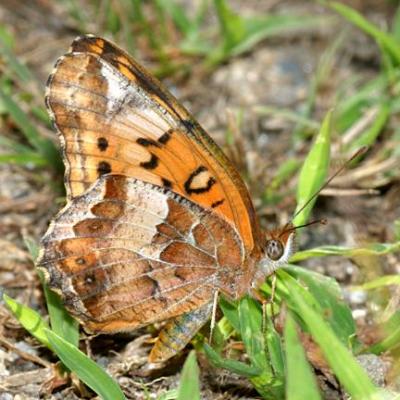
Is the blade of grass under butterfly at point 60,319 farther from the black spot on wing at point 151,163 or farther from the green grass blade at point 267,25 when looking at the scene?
the green grass blade at point 267,25

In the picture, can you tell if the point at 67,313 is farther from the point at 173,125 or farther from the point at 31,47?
the point at 31,47

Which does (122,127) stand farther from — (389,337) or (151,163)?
(389,337)

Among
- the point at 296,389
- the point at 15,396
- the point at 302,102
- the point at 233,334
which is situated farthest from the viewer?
the point at 302,102

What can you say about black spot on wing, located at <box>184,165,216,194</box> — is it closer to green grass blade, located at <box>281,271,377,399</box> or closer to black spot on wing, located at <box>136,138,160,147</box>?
black spot on wing, located at <box>136,138,160,147</box>

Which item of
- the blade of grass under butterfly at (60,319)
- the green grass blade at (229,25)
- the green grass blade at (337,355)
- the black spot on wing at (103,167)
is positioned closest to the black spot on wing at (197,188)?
the black spot on wing at (103,167)

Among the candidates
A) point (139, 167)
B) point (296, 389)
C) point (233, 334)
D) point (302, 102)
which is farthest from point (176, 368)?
point (302, 102)

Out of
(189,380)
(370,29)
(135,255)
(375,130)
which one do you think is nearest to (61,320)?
(135,255)

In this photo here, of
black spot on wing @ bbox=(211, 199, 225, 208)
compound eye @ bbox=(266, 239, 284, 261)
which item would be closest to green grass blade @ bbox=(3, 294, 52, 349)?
black spot on wing @ bbox=(211, 199, 225, 208)

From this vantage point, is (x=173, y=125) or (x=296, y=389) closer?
(x=296, y=389)

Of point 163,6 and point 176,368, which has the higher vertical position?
point 163,6
